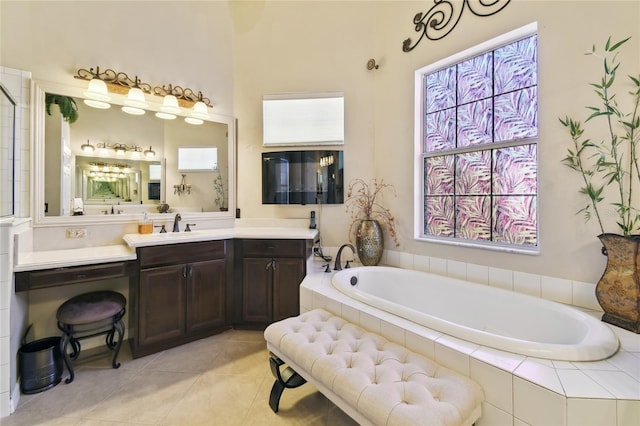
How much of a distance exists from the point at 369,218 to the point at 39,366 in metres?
2.79

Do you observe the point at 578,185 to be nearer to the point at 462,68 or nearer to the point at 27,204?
the point at 462,68

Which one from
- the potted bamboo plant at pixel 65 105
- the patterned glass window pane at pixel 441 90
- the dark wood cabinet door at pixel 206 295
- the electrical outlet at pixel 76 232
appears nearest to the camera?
the potted bamboo plant at pixel 65 105

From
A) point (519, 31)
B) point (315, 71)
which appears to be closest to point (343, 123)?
point (315, 71)

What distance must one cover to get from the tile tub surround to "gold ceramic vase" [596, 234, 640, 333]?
8 cm

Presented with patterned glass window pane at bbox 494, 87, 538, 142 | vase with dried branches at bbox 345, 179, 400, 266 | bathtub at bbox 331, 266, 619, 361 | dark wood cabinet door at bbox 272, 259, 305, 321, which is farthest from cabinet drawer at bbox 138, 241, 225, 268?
patterned glass window pane at bbox 494, 87, 538, 142

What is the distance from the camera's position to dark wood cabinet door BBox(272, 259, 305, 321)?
2.54 m

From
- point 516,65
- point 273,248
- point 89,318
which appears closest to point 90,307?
point 89,318

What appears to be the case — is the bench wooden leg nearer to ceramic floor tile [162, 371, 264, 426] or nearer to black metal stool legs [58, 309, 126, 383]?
ceramic floor tile [162, 371, 264, 426]

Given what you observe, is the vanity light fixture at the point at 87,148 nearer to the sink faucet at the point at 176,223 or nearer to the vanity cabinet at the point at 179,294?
the sink faucet at the point at 176,223

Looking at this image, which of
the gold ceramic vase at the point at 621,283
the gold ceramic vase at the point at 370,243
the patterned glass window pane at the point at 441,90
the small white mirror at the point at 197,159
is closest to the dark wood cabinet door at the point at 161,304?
the small white mirror at the point at 197,159

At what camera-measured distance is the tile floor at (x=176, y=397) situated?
155 centimetres

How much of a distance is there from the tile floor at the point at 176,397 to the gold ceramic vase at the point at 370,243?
1260 mm

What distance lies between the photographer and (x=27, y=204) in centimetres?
204

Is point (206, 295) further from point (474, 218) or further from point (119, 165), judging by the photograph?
point (474, 218)
